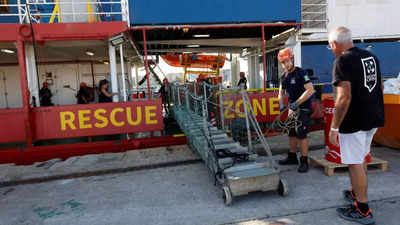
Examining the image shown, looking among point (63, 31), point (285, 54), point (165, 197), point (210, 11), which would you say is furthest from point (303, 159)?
point (63, 31)

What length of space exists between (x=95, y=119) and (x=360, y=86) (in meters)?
6.06

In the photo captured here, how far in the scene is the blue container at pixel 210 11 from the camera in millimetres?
7801

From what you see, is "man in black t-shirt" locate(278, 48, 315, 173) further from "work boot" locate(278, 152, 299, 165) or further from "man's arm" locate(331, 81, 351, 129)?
"man's arm" locate(331, 81, 351, 129)

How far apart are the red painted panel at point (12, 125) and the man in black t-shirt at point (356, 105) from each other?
7007mm

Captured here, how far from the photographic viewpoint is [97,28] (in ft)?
23.3

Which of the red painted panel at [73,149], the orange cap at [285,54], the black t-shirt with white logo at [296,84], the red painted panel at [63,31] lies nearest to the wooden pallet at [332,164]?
the black t-shirt with white logo at [296,84]

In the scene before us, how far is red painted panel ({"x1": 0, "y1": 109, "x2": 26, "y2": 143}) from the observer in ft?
22.3

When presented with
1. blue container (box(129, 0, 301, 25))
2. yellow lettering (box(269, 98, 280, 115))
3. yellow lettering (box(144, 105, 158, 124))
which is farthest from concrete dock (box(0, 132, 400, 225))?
blue container (box(129, 0, 301, 25))

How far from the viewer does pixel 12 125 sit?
6.84m

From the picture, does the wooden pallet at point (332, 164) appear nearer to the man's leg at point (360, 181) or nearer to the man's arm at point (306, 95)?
the man's arm at point (306, 95)

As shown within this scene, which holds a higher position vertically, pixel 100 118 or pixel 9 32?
pixel 9 32

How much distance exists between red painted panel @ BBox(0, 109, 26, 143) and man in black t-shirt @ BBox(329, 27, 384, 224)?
7.01 metres

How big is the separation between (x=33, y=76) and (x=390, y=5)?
14.4 metres

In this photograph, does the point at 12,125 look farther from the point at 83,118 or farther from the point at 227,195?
the point at 227,195
